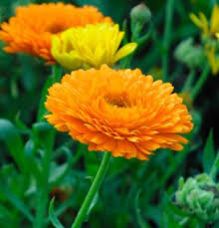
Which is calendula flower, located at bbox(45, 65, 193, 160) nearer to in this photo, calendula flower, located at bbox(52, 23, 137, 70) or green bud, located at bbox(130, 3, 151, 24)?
calendula flower, located at bbox(52, 23, 137, 70)

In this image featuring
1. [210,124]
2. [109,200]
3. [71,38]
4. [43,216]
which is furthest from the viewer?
[210,124]

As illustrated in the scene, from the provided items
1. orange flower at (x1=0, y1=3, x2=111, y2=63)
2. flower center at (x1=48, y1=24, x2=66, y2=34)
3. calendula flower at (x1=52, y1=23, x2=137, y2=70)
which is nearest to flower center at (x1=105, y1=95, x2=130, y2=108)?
calendula flower at (x1=52, y1=23, x2=137, y2=70)

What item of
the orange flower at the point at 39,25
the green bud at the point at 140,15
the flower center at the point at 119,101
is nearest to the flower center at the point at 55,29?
the orange flower at the point at 39,25

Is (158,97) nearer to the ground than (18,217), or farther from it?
farther from it

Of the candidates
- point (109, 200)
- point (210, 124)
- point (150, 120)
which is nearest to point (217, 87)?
point (210, 124)

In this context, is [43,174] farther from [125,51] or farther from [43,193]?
[125,51]

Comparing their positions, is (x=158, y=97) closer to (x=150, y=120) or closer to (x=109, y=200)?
(x=150, y=120)

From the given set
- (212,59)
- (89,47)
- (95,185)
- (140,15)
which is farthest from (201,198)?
(212,59)
